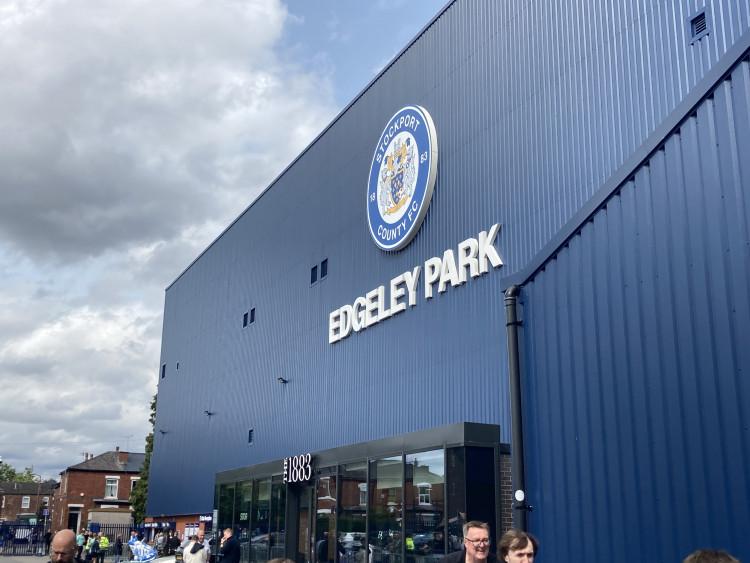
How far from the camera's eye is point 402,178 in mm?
22109

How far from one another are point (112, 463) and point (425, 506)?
243ft

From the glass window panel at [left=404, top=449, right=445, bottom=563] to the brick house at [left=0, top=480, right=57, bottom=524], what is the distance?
3842 inches

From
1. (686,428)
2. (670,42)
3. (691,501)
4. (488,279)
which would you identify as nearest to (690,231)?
(686,428)

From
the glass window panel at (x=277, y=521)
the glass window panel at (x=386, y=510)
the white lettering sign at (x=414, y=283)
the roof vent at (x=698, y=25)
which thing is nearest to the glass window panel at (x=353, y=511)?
the glass window panel at (x=386, y=510)

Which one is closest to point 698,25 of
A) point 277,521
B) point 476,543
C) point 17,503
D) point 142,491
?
point 476,543

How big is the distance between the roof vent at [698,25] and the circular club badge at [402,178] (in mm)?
7790

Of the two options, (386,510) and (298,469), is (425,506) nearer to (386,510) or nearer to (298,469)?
(386,510)

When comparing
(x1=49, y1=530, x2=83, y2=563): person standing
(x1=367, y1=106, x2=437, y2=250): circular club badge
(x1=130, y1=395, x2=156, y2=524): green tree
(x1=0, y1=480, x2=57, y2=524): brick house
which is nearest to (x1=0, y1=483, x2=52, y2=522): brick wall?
(x1=0, y1=480, x2=57, y2=524): brick house

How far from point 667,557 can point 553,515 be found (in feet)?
6.02

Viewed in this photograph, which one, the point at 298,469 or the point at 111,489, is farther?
the point at 111,489

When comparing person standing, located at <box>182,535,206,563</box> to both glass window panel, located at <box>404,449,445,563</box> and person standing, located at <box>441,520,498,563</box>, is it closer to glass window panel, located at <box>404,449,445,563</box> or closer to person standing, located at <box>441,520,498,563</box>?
glass window panel, located at <box>404,449,445,563</box>

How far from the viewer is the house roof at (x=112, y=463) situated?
80500 millimetres

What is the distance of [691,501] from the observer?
25.4ft

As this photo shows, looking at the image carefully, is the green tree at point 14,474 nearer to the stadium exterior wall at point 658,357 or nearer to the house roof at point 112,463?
the house roof at point 112,463
